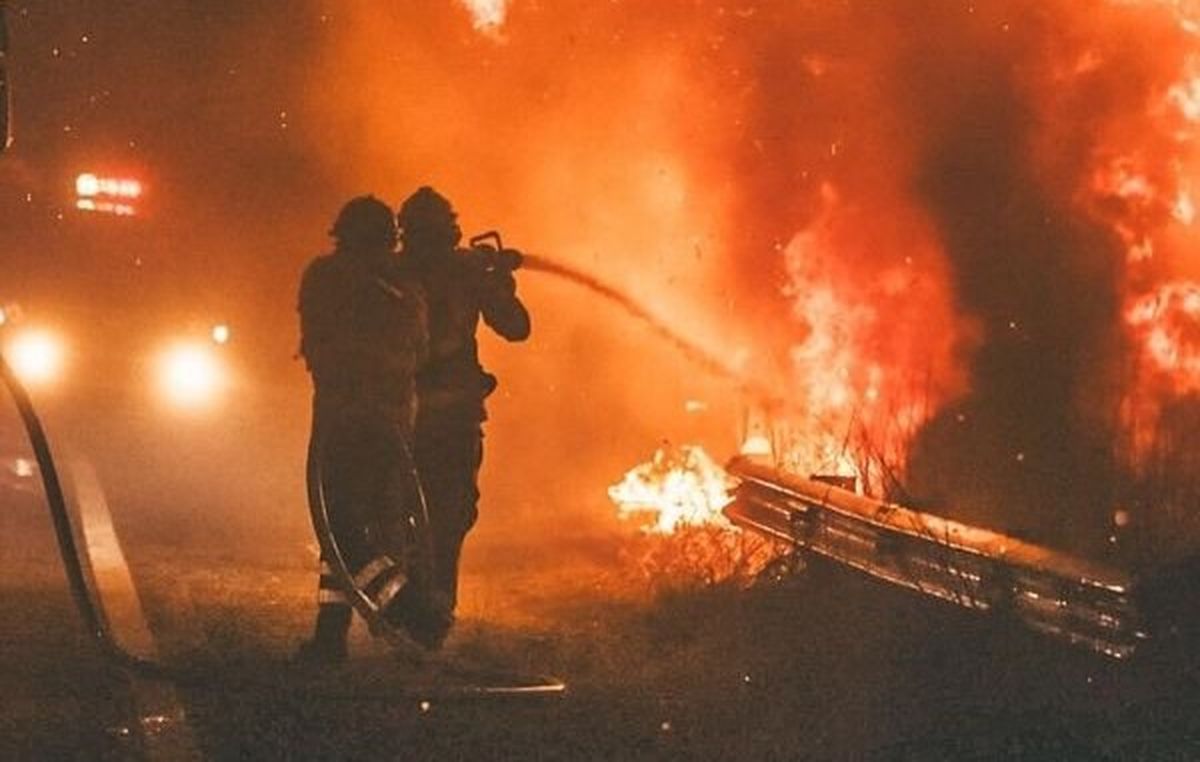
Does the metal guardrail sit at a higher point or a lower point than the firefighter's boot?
higher

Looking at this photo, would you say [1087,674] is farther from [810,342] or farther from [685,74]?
[685,74]

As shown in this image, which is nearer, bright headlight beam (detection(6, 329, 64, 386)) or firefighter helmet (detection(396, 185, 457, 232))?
firefighter helmet (detection(396, 185, 457, 232))

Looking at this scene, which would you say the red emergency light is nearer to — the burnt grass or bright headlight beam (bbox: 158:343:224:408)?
bright headlight beam (bbox: 158:343:224:408)

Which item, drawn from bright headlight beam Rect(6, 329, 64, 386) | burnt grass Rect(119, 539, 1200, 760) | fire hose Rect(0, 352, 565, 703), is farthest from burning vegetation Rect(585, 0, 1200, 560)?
bright headlight beam Rect(6, 329, 64, 386)

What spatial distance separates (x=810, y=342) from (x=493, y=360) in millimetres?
8813

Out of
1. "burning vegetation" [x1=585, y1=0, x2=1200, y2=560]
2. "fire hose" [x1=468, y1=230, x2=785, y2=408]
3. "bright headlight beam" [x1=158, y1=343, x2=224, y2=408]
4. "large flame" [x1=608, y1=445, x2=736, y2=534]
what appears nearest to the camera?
"fire hose" [x1=468, y1=230, x2=785, y2=408]

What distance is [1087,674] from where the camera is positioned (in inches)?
274

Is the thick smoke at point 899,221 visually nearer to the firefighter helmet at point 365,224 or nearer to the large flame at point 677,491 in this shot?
the large flame at point 677,491

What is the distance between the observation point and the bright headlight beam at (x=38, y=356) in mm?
18781

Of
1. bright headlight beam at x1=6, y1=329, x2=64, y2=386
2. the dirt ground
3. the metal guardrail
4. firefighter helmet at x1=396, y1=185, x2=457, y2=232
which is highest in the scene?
bright headlight beam at x1=6, y1=329, x2=64, y2=386

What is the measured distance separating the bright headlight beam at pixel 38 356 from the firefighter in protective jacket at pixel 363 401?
11.2 meters

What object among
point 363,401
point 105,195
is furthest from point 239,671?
point 105,195

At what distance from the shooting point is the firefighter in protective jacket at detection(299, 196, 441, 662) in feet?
26.6

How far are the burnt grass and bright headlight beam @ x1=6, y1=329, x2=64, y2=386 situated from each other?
9.96m
